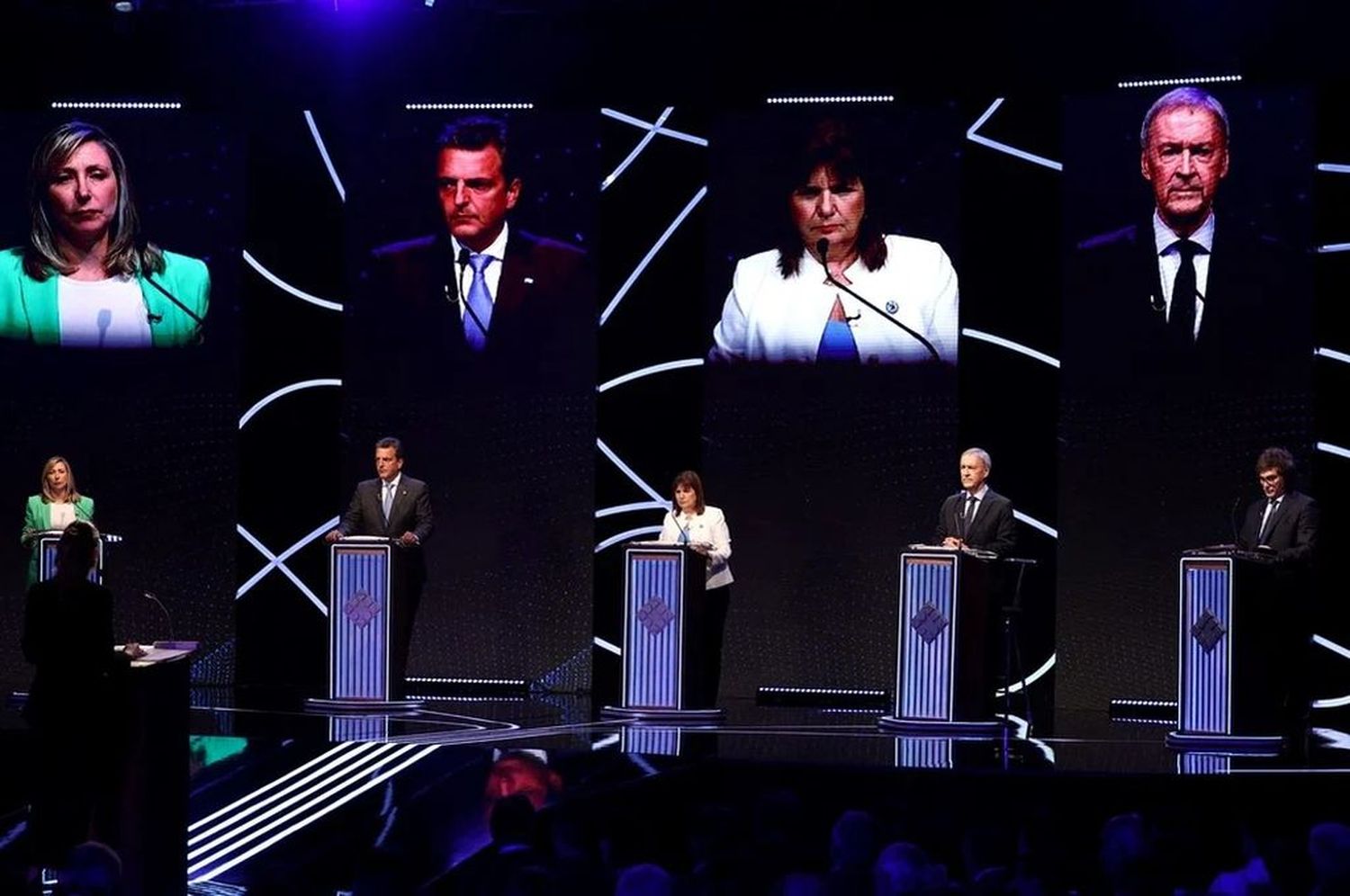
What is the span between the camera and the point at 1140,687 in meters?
11.5

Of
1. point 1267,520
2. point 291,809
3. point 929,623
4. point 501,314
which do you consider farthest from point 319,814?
point 501,314

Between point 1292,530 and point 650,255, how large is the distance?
4.46 meters

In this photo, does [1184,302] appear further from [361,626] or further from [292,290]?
[292,290]

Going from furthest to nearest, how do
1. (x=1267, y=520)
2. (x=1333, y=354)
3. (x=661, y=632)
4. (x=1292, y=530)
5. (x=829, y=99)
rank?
1. (x=829, y=99)
2. (x=1333, y=354)
3. (x=661, y=632)
4. (x=1267, y=520)
5. (x=1292, y=530)

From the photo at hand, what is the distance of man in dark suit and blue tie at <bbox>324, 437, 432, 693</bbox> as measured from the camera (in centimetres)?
1091

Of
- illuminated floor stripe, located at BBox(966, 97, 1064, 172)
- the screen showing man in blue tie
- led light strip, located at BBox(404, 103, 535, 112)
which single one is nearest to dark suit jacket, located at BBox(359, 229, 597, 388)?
led light strip, located at BBox(404, 103, 535, 112)

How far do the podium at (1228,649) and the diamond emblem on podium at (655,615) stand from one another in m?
2.60

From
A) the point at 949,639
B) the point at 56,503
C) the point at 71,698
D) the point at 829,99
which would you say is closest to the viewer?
the point at 71,698

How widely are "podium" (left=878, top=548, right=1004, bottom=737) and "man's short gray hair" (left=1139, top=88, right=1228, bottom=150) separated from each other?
120 inches

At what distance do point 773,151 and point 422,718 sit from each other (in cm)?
402

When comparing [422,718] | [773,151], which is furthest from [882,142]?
[422,718]

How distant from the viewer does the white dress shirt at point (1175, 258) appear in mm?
11484

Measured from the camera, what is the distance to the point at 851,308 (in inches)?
475

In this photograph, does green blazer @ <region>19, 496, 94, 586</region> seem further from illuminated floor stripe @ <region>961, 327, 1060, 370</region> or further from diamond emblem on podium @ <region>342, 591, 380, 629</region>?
illuminated floor stripe @ <region>961, 327, 1060, 370</region>
